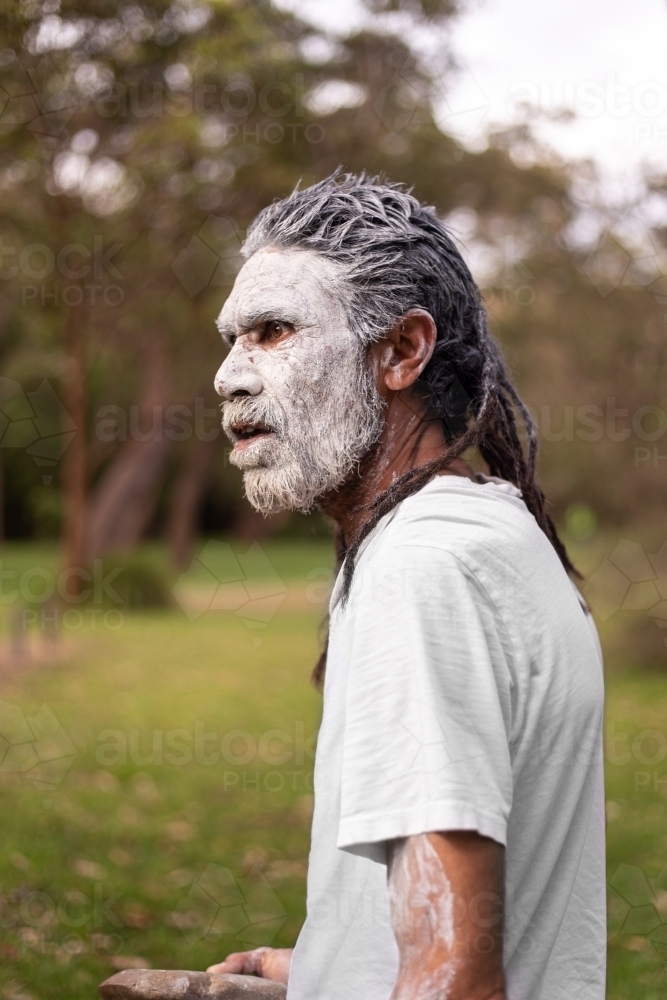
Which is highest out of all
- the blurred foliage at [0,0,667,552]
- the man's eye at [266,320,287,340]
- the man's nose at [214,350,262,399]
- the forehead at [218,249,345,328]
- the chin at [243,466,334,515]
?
the blurred foliage at [0,0,667,552]

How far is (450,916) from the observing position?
1250 millimetres

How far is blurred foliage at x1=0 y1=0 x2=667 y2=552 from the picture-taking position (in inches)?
429

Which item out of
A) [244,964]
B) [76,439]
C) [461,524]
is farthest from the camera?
[76,439]

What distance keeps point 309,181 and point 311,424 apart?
38.8ft

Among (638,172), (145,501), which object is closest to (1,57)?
(638,172)

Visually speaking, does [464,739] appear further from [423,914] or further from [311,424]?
[311,424]

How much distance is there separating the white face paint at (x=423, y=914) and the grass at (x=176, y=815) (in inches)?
117

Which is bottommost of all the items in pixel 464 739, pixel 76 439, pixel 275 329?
pixel 464 739

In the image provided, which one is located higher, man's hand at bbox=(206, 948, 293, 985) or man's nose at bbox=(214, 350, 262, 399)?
man's nose at bbox=(214, 350, 262, 399)

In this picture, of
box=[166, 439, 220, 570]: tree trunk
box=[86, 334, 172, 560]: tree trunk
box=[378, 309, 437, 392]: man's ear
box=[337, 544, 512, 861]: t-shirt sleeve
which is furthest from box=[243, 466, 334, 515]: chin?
box=[166, 439, 220, 570]: tree trunk

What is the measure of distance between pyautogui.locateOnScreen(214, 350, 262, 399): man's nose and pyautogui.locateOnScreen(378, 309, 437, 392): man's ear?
23cm

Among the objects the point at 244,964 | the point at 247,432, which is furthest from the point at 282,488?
the point at 244,964

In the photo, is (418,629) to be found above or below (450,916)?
above

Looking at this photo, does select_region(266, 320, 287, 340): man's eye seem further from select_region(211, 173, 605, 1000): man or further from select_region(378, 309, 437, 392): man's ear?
select_region(378, 309, 437, 392): man's ear
